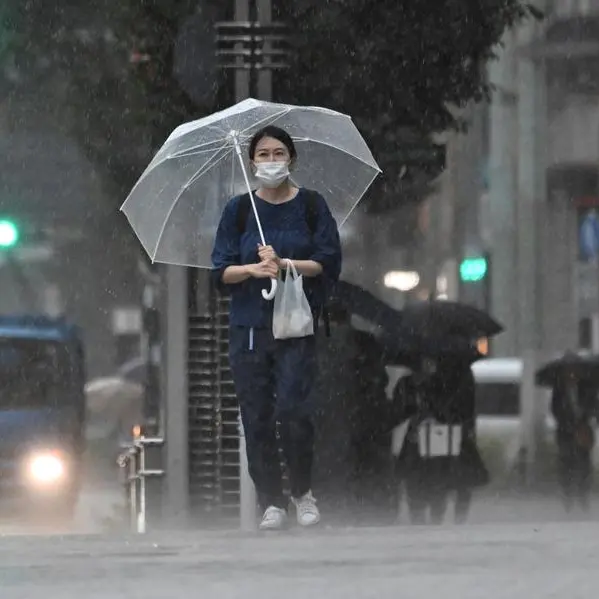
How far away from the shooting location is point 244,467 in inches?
399

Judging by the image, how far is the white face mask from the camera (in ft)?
25.4

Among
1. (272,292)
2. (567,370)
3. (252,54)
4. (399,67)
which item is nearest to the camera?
(272,292)

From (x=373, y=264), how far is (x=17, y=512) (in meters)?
2.74

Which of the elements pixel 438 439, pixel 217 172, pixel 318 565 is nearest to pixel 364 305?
pixel 438 439

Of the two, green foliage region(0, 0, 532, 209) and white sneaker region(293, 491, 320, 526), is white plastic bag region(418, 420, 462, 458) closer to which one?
green foliage region(0, 0, 532, 209)

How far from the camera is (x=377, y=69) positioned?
11258 mm

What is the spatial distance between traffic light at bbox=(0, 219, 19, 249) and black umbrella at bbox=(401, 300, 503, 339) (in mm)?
2485

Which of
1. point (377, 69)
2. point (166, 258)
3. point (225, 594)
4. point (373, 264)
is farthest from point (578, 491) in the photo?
point (225, 594)

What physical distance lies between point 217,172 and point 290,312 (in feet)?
3.72

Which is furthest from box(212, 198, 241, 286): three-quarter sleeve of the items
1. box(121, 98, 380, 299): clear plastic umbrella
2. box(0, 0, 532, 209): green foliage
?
box(0, 0, 532, 209): green foliage

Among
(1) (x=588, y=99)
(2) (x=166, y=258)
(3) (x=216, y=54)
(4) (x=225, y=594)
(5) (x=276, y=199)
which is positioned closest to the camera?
(4) (x=225, y=594)

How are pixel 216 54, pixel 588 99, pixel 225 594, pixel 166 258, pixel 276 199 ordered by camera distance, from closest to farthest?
pixel 225 594, pixel 276 199, pixel 166 258, pixel 216 54, pixel 588 99

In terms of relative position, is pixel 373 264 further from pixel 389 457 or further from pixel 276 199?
pixel 276 199

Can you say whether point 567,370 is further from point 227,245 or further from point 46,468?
point 227,245
